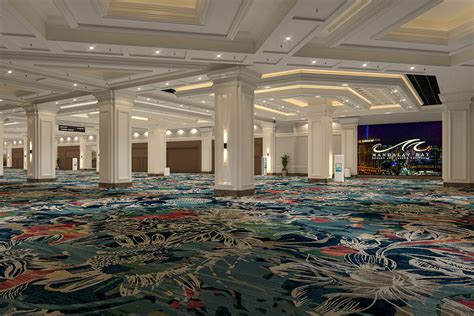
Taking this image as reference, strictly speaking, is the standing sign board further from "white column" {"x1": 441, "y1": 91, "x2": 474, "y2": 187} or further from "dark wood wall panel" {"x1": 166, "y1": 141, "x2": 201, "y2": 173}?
"dark wood wall panel" {"x1": 166, "y1": 141, "x2": 201, "y2": 173}

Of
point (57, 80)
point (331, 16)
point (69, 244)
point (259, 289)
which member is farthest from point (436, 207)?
point (57, 80)

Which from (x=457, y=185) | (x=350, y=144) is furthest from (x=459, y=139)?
(x=350, y=144)

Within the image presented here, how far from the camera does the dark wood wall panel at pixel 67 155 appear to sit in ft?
117

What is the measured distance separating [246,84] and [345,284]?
7.37 metres

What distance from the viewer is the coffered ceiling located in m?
5.93

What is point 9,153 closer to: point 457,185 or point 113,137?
point 113,137

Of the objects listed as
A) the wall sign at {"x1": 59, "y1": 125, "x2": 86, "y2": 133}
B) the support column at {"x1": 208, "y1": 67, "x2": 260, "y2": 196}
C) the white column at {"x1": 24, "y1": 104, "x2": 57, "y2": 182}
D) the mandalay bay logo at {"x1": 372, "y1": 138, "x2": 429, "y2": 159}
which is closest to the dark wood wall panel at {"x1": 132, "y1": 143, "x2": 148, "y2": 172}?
the wall sign at {"x1": 59, "y1": 125, "x2": 86, "y2": 133}

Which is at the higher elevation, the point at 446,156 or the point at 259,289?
the point at 446,156

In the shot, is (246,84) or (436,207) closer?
(436,207)

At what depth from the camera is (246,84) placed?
932cm

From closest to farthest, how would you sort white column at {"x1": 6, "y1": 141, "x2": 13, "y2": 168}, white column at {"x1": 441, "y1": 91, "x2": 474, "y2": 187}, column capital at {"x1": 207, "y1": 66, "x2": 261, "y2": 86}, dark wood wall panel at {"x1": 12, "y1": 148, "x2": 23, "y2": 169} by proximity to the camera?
column capital at {"x1": 207, "y1": 66, "x2": 261, "y2": 86} < white column at {"x1": 441, "y1": 91, "x2": 474, "y2": 187} < dark wood wall panel at {"x1": 12, "y1": 148, "x2": 23, "y2": 169} < white column at {"x1": 6, "y1": 141, "x2": 13, "y2": 168}

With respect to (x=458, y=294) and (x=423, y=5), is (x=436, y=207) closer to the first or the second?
(x=423, y=5)

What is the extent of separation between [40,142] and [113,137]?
556 centimetres

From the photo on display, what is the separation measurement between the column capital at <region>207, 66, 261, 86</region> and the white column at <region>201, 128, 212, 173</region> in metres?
16.5
